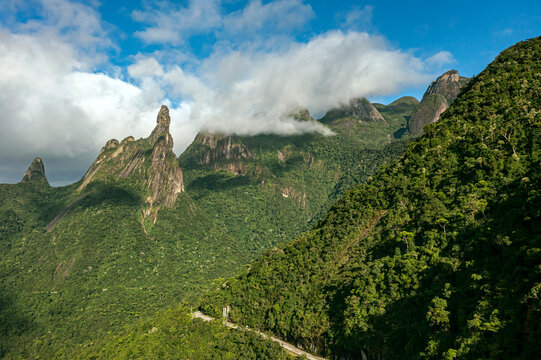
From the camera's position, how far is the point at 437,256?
5472cm

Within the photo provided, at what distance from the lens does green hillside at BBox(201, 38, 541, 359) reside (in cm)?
3872

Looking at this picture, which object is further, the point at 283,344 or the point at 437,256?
the point at 283,344

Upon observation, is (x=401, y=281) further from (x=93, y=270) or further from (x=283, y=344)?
(x=93, y=270)

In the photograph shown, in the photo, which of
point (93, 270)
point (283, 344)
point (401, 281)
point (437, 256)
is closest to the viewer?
point (437, 256)

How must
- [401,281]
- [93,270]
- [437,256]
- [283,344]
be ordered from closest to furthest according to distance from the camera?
[437,256], [401,281], [283,344], [93,270]

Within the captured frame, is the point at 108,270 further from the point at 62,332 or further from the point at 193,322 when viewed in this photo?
the point at 193,322

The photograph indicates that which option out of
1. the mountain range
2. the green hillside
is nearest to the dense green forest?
the mountain range

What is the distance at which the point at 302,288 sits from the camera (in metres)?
79.1

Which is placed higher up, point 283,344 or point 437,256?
point 437,256

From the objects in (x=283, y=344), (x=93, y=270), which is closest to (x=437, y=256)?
(x=283, y=344)

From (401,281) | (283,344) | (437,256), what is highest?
(437,256)

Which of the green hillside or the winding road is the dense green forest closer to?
the winding road

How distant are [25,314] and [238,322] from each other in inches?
4132

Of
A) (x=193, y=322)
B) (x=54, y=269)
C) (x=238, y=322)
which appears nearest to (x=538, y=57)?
(x=238, y=322)
